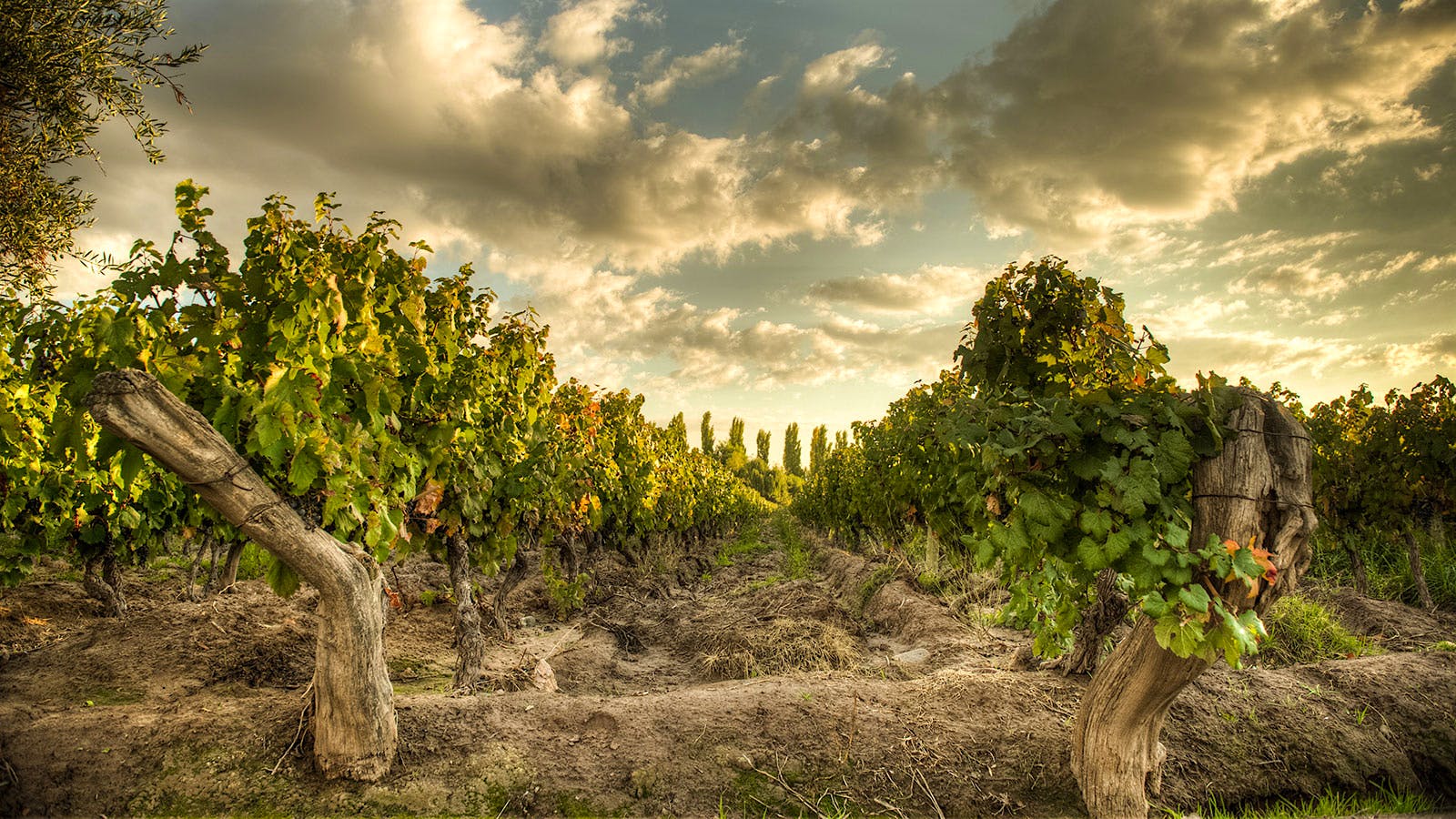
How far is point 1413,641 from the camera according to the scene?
23.1 ft

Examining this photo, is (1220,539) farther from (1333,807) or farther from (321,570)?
(321,570)

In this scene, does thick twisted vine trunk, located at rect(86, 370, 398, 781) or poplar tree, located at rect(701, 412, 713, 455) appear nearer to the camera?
thick twisted vine trunk, located at rect(86, 370, 398, 781)

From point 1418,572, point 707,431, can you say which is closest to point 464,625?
point 1418,572

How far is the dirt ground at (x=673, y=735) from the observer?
326 centimetres

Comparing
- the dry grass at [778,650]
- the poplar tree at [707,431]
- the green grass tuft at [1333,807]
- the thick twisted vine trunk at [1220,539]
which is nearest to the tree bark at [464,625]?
the dry grass at [778,650]

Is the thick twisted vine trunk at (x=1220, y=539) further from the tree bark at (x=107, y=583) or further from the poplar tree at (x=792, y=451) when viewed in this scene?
the poplar tree at (x=792, y=451)

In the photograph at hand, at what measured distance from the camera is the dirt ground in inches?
128

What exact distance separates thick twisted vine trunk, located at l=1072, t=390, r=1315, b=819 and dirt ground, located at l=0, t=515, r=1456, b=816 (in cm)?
35

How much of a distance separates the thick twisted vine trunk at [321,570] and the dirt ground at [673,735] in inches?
8.0

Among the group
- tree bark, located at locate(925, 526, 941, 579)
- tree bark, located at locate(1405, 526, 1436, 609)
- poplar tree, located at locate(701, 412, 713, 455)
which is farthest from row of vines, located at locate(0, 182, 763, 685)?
poplar tree, located at locate(701, 412, 713, 455)

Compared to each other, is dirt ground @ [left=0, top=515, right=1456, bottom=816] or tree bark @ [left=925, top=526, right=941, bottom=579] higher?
tree bark @ [left=925, top=526, right=941, bottom=579]

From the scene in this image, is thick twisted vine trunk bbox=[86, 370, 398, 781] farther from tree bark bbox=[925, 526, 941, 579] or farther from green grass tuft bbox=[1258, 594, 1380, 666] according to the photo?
tree bark bbox=[925, 526, 941, 579]

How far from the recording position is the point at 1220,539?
2838 millimetres

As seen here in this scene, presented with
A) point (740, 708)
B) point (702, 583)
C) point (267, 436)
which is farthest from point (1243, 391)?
point (702, 583)
